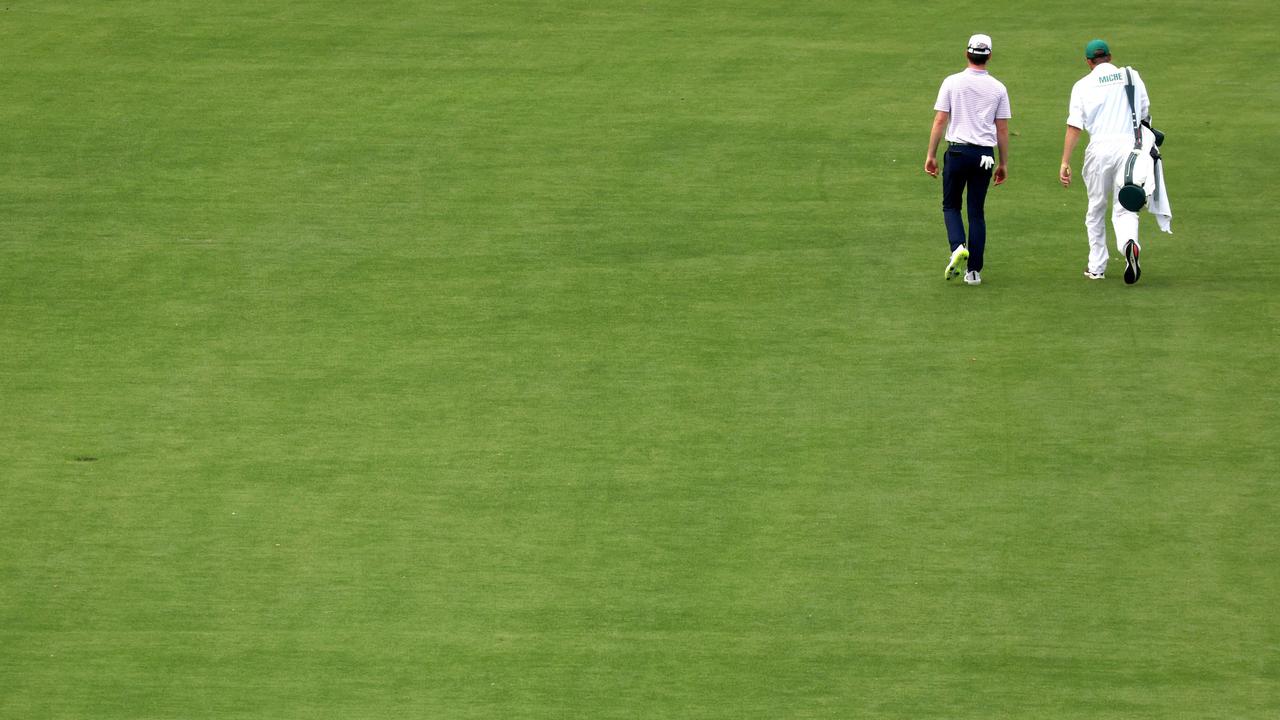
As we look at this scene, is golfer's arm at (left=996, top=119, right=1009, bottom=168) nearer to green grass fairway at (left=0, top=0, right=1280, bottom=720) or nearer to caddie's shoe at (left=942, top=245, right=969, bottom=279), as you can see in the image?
caddie's shoe at (left=942, top=245, right=969, bottom=279)

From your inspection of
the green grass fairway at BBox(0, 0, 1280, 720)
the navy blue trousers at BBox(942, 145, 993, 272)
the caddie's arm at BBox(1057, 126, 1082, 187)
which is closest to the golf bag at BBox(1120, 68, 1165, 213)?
the caddie's arm at BBox(1057, 126, 1082, 187)

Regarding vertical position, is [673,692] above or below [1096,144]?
below

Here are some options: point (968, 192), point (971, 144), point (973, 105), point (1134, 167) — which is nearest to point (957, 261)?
point (968, 192)

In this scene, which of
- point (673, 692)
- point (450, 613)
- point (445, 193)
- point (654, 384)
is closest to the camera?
point (673, 692)

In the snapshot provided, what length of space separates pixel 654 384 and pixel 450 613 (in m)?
2.35

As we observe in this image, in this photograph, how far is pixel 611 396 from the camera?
8.81 meters

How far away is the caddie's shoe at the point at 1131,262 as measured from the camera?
10102 millimetres

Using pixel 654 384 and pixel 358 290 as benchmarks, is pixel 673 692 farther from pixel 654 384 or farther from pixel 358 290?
pixel 358 290

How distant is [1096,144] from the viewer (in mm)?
10281

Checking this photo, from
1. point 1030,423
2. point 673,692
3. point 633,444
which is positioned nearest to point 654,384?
point 633,444

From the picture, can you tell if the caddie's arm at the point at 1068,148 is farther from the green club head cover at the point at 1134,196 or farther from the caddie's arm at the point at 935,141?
the caddie's arm at the point at 935,141

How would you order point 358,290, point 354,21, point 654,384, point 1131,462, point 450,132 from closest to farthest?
point 1131,462 < point 654,384 < point 358,290 < point 450,132 < point 354,21

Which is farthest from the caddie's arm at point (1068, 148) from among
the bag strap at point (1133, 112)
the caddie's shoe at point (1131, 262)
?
the caddie's shoe at point (1131, 262)

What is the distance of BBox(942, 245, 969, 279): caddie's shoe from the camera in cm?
1006
